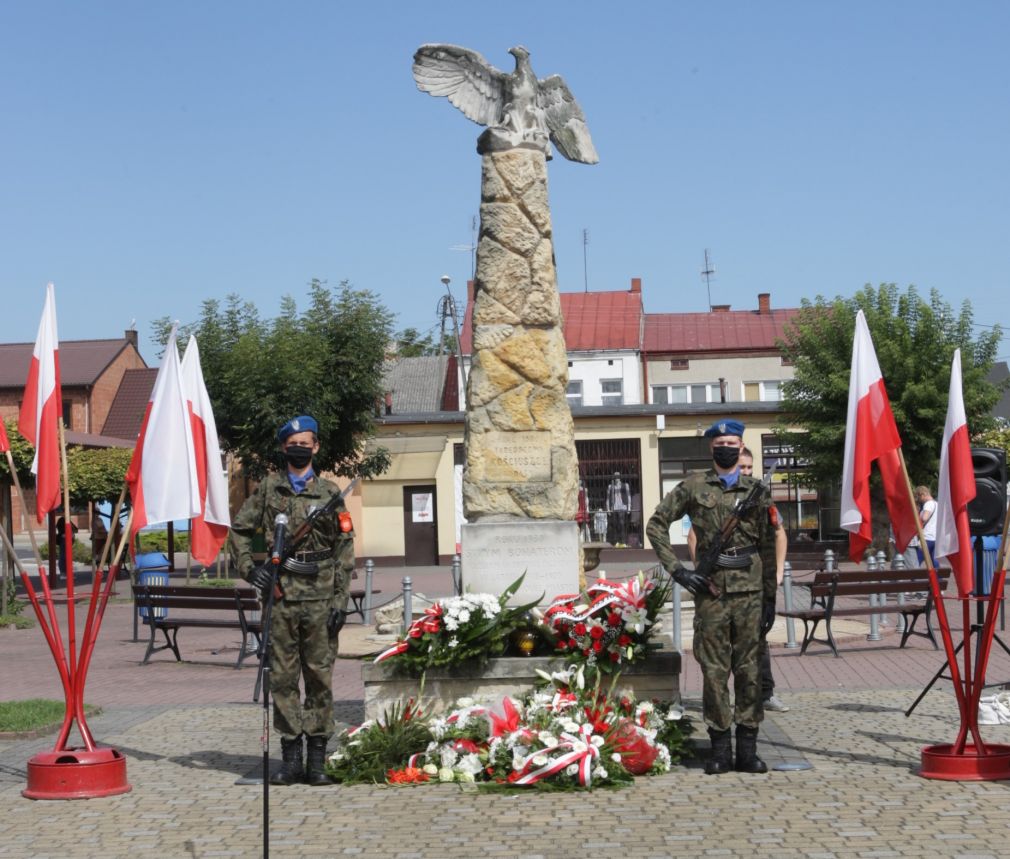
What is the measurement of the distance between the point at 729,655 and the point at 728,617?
22cm

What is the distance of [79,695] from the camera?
27.5ft

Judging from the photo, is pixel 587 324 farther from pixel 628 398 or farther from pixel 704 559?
pixel 704 559

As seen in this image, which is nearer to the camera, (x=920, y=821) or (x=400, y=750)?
(x=920, y=821)

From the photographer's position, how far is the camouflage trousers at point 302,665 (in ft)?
27.6

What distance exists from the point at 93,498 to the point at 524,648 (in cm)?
2365

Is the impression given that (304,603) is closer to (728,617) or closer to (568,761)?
(568,761)

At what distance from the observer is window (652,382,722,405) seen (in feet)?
192

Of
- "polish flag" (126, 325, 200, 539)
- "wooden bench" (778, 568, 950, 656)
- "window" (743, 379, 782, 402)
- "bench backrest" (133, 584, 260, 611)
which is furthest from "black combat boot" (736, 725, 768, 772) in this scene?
"window" (743, 379, 782, 402)

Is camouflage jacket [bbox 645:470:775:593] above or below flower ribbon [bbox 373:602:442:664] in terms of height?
above

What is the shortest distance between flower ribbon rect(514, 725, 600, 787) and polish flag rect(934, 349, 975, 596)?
2441 mm

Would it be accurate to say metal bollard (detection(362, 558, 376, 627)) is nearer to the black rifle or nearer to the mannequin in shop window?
the black rifle

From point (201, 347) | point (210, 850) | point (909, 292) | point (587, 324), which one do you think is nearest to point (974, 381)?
point (909, 292)

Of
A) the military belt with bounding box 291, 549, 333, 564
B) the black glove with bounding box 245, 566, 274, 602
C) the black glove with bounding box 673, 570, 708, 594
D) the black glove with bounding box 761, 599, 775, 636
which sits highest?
the military belt with bounding box 291, 549, 333, 564

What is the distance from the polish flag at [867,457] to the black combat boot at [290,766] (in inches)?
138
